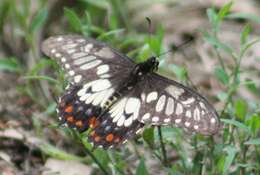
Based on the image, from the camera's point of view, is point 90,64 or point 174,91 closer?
point 174,91

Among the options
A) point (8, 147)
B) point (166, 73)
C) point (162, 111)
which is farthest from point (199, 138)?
point (166, 73)

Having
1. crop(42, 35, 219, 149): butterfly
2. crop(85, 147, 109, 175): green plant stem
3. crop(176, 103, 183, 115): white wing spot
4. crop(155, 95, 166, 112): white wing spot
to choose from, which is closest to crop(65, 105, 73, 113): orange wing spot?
crop(42, 35, 219, 149): butterfly

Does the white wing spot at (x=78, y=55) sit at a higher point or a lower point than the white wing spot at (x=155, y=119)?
higher

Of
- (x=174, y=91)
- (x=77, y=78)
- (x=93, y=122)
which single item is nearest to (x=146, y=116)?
(x=174, y=91)

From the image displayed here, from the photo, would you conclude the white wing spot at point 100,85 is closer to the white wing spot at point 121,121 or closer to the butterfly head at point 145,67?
the butterfly head at point 145,67

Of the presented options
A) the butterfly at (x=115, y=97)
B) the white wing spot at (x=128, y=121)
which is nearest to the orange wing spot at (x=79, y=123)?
the butterfly at (x=115, y=97)

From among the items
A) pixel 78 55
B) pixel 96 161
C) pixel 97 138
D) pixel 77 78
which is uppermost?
pixel 78 55

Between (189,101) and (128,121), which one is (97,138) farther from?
(189,101)

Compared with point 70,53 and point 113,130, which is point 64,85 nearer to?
point 70,53
